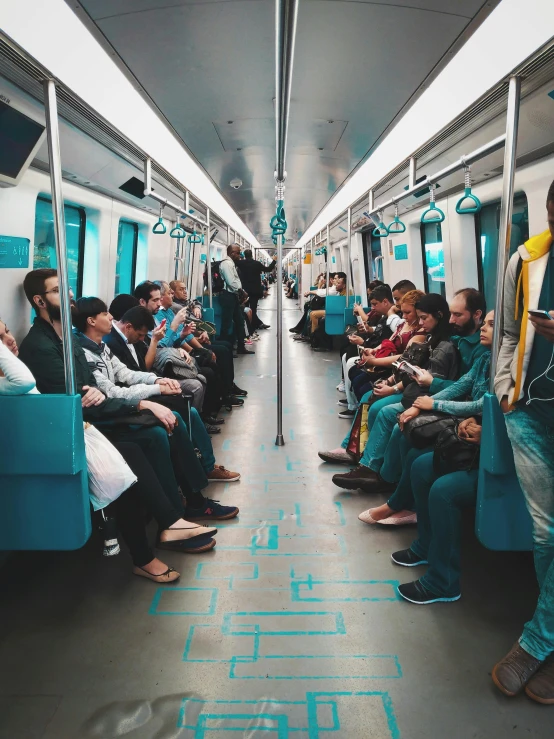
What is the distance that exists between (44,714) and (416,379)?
8.68ft

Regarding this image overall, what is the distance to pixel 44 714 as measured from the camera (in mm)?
1855

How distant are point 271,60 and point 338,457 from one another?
113 inches

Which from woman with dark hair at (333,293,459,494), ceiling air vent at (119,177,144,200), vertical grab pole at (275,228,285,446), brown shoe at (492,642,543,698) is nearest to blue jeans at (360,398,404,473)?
woman with dark hair at (333,293,459,494)

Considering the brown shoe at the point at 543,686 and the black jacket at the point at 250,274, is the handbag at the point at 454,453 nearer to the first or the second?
the brown shoe at the point at 543,686

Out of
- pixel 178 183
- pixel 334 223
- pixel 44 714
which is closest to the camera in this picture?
→ pixel 44 714

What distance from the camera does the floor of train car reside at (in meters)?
1.84

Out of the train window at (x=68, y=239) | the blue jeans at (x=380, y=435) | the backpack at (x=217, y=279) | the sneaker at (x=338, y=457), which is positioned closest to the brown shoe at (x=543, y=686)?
the blue jeans at (x=380, y=435)

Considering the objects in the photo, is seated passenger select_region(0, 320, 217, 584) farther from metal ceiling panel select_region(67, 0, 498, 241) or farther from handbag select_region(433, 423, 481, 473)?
metal ceiling panel select_region(67, 0, 498, 241)

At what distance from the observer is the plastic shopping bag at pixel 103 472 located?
237cm

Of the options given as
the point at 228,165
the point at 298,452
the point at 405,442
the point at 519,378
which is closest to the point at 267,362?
the point at 228,165

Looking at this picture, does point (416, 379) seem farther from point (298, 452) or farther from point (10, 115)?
point (10, 115)

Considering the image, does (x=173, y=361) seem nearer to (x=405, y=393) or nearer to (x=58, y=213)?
(x=405, y=393)

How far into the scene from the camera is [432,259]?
695 centimetres

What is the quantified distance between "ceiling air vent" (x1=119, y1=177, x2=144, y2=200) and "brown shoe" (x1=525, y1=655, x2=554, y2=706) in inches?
191
